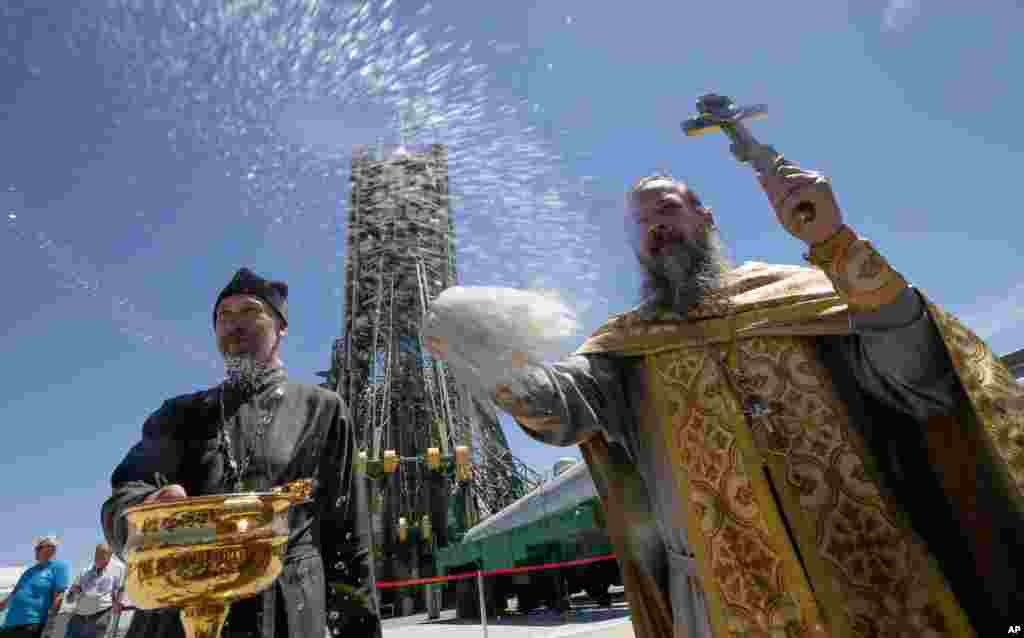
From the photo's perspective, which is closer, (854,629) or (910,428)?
(854,629)

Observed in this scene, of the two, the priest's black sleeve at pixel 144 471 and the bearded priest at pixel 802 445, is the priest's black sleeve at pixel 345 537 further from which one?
the bearded priest at pixel 802 445

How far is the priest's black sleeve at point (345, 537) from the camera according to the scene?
1620 millimetres

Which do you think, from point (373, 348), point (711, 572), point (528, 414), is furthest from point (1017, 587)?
point (373, 348)

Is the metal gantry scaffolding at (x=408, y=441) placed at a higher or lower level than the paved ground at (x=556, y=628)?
higher

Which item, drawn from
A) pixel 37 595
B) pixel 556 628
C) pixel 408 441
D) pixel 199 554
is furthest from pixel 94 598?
pixel 408 441

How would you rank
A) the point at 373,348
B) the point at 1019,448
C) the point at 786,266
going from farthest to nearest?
the point at 373,348 < the point at 786,266 < the point at 1019,448

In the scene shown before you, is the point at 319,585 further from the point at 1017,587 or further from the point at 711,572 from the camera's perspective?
the point at 1017,587

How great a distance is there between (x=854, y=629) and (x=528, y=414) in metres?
1.01

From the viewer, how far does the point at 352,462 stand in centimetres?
190

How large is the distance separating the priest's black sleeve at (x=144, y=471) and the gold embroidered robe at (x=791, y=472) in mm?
1307

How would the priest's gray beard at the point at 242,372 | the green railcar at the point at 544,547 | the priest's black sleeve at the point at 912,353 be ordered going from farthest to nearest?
the green railcar at the point at 544,547
the priest's gray beard at the point at 242,372
the priest's black sleeve at the point at 912,353

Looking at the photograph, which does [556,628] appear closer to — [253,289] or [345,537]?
[345,537]

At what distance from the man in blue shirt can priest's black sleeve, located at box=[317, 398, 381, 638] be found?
608 centimetres

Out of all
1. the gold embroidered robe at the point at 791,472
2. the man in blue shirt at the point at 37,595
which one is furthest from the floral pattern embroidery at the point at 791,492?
the man in blue shirt at the point at 37,595
